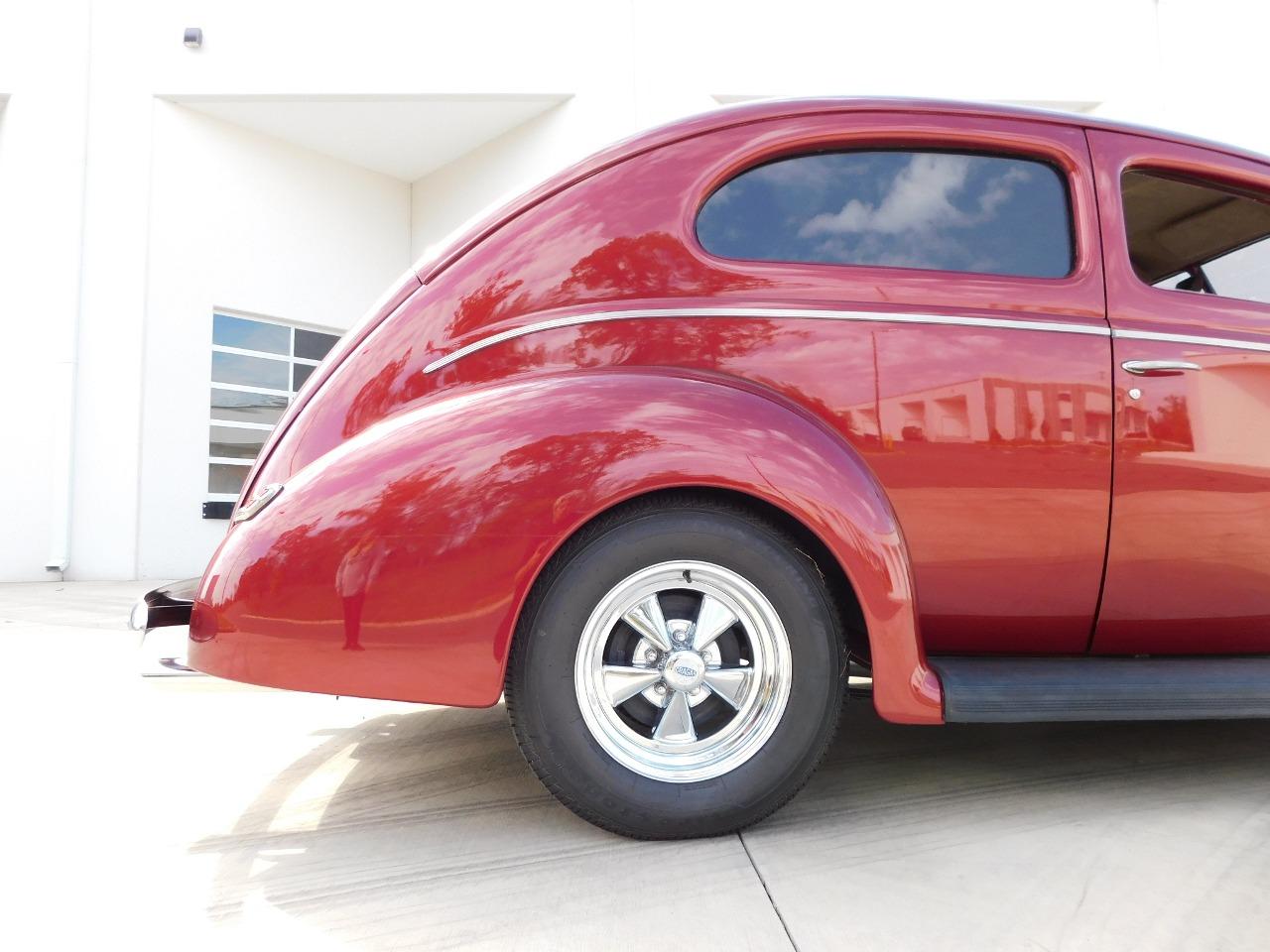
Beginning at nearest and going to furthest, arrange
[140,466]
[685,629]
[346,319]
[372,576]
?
[372,576]
[685,629]
[140,466]
[346,319]

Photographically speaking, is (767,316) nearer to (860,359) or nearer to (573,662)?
(860,359)

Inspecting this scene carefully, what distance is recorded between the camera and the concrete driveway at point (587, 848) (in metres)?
1.54

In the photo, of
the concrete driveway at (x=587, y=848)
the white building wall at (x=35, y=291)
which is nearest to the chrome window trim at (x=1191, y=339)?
the concrete driveway at (x=587, y=848)

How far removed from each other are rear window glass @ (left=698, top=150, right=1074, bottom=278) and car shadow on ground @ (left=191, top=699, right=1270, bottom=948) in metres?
1.34

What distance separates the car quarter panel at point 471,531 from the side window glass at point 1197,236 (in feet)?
Result: 4.10

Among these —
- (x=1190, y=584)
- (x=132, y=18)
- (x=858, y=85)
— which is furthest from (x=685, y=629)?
(x=132, y=18)

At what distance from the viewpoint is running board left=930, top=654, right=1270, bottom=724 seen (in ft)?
6.31

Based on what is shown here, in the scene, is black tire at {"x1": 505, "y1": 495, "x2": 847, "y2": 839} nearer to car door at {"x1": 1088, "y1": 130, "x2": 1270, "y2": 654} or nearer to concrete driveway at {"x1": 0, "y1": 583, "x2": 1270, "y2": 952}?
concrete driveway at {"x1": 0, "y1": 583, "x2": 1270, "y2": 952}

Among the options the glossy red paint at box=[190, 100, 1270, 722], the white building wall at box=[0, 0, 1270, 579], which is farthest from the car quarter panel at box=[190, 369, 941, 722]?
the white building wall at box=[0, 0, 1270, 579]

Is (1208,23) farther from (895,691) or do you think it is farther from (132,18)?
(132,18)

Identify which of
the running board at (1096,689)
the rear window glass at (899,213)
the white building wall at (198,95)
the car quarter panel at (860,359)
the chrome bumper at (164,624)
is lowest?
the running board at (1096,689)

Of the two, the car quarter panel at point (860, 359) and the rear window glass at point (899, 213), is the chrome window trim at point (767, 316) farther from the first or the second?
the rear window glass at point (899, 213)

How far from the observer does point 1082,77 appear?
330 inches

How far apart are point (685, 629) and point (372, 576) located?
2.23ft
